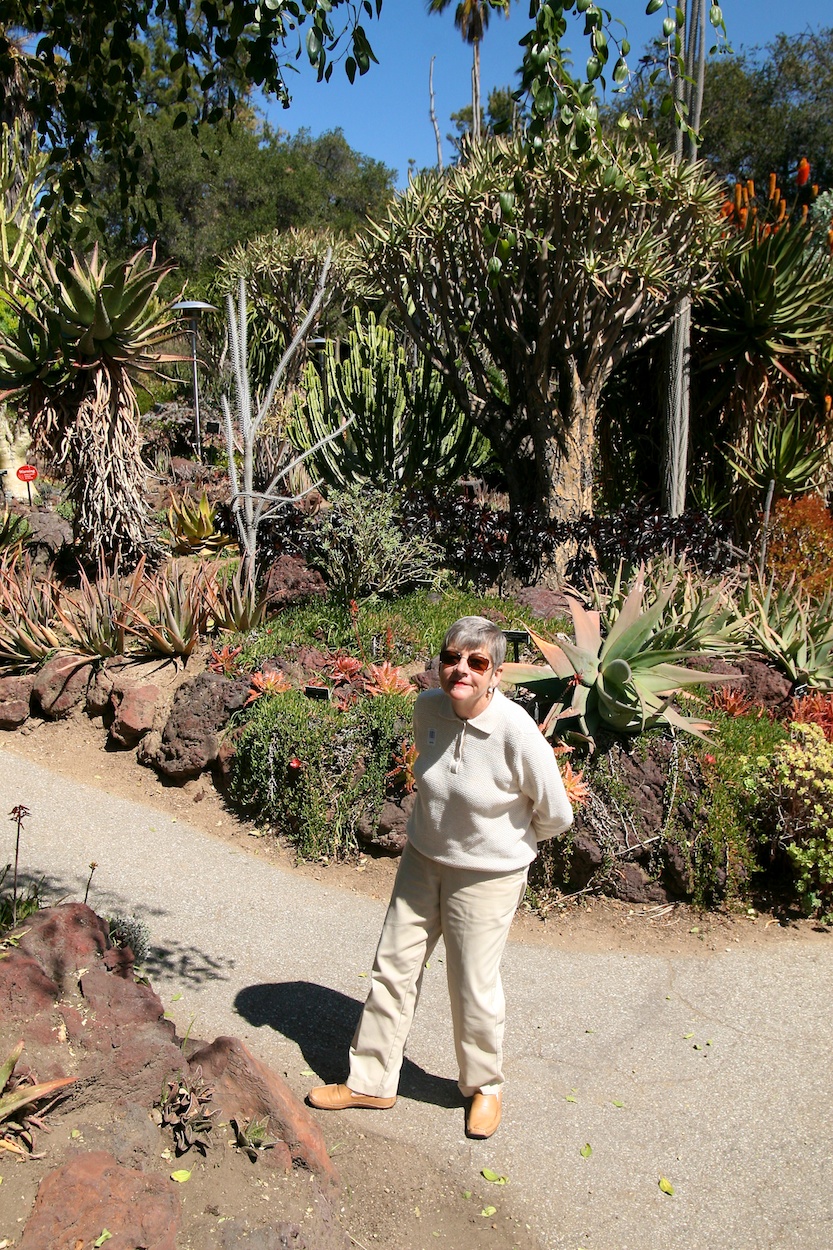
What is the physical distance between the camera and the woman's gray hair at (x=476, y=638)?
10.3ft

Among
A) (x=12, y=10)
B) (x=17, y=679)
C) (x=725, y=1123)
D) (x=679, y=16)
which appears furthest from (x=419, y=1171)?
(x=17, y=679)

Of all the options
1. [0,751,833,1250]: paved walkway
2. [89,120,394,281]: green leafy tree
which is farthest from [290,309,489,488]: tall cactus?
[89,120,394,281]: green leafy tree

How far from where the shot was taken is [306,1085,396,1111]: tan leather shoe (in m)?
3.34

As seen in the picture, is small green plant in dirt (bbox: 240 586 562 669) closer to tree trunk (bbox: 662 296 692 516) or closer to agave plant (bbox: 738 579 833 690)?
agave plant (bbox: 738 579 833 690)

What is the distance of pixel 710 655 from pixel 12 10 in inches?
185

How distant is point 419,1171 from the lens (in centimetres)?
313

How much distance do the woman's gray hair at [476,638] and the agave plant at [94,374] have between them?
18.3ft

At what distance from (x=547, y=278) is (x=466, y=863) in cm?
708

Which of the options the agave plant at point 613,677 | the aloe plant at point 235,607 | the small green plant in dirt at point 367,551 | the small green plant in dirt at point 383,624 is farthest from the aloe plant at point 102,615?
the agave plant at point 613,677

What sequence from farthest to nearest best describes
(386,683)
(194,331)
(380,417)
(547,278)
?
(194,331) < (380,417) < (547,278) < (386,683)

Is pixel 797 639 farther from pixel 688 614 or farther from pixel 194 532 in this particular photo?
pixel 194 532

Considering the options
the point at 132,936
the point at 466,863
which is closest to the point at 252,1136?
the point at 466,863

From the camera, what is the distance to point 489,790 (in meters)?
3.15

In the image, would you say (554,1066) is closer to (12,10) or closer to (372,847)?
(372,847)
